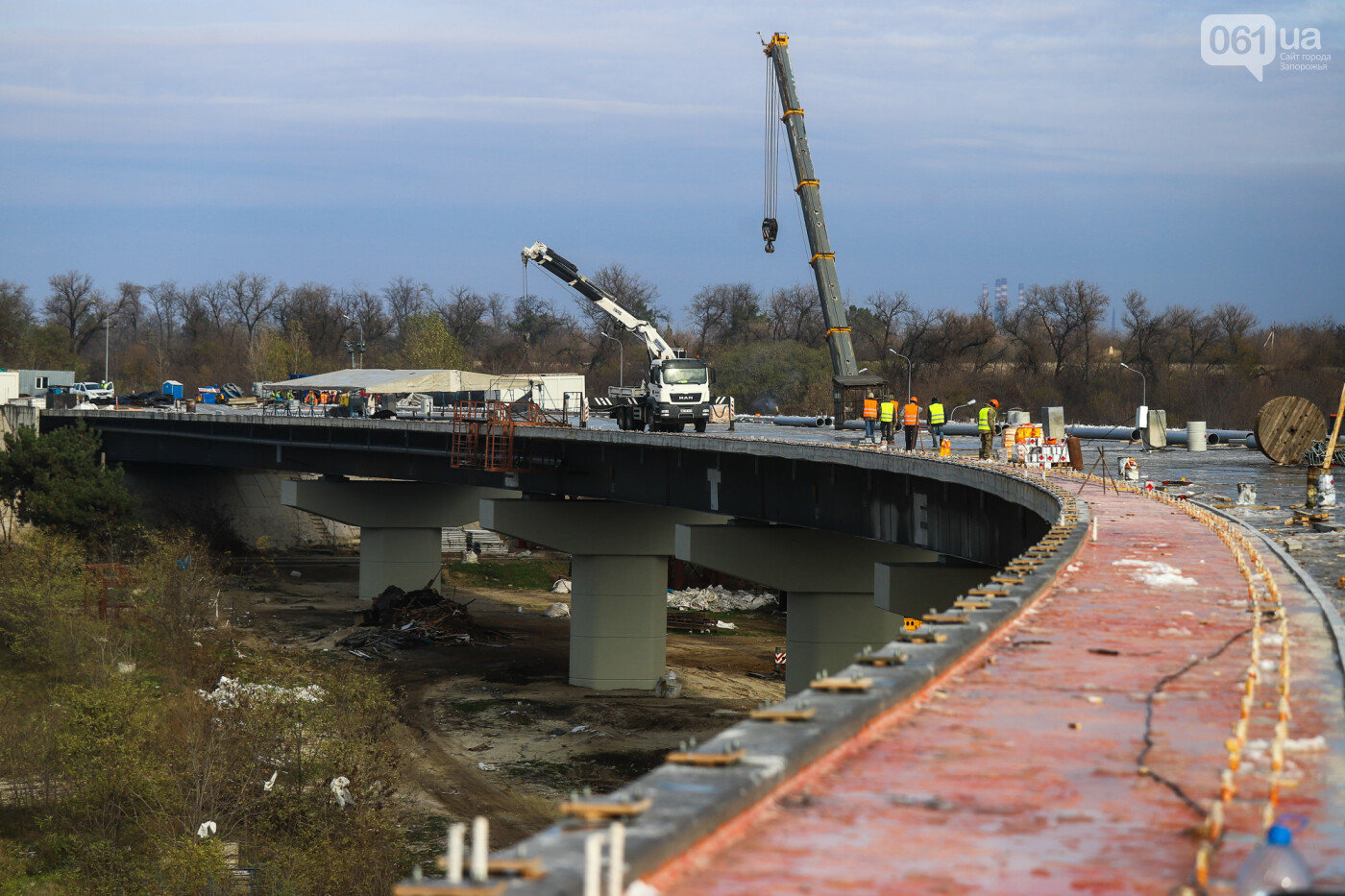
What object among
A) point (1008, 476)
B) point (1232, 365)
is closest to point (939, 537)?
point (1008, 476)

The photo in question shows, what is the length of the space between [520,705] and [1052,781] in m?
37.4

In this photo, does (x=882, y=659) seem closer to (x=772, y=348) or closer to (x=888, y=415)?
(x=888, y=415)

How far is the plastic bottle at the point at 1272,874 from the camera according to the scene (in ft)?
15.3

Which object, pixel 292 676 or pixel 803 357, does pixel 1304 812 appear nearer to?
pixel 292 676

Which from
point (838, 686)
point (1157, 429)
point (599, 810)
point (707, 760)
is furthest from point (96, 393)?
point (599, 810)

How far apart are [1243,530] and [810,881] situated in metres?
17.7

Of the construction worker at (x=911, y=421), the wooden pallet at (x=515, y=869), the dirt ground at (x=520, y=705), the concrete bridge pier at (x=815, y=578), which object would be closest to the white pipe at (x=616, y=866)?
the wooden pallet at (x=515, y=869)

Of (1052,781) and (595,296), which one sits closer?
(1052,781)

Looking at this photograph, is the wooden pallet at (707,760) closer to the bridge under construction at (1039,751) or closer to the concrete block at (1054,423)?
the bridge under construction at (1039,751)

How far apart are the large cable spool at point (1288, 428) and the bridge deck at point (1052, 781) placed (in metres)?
29.7

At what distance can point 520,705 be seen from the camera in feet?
143

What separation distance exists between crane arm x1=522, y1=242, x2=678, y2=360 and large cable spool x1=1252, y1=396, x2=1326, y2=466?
998 inches

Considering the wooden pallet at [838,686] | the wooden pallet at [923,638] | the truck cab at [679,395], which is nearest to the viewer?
the wooden pallet at [838,686]

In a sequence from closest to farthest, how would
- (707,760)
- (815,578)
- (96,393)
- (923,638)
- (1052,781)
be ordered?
(707,760) → (1052,781) → (923,638) → (815,578) → (96,393)
